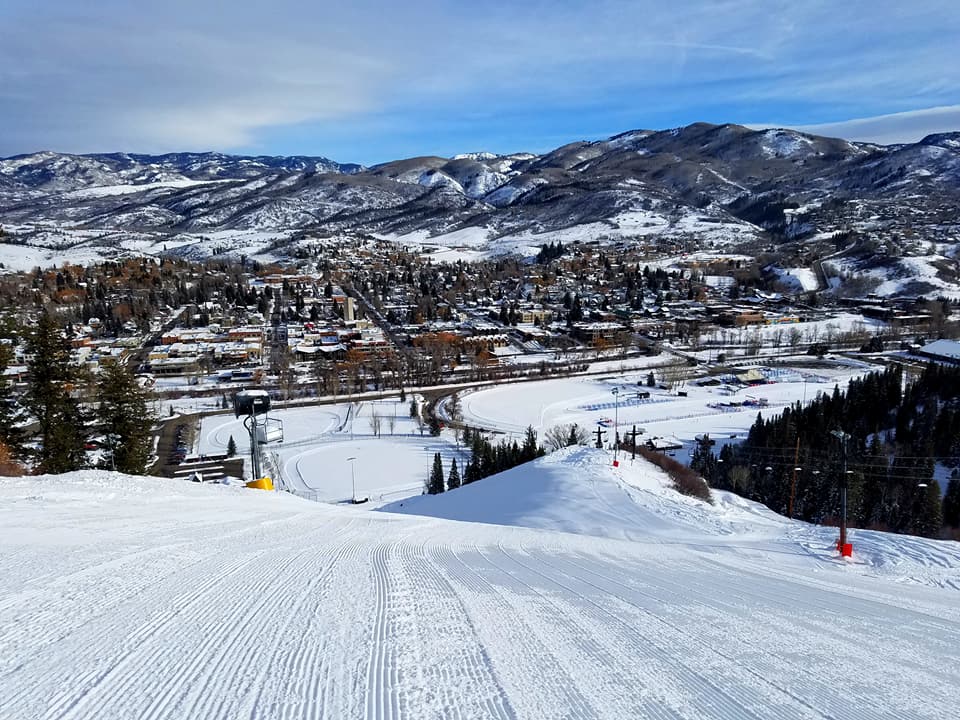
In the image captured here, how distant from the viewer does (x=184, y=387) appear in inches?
1412

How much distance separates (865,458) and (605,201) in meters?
121

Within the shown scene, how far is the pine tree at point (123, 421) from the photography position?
11.6m

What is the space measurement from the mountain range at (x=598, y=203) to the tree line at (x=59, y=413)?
95.5 metres

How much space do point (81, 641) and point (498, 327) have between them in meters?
53.0

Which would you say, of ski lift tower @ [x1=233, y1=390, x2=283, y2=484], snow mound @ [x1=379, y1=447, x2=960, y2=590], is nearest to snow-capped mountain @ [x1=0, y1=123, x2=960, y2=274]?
snow mound @ [x1=379, y1=447, x2=960, y2=590]

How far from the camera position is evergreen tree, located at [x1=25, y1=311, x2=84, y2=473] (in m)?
10.8

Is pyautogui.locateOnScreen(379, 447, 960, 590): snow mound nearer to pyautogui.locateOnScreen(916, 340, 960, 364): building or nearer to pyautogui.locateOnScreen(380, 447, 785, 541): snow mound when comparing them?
pyautogui.locateOnScreen(380, 447, 785, 541): snow mound

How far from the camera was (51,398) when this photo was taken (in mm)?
11055

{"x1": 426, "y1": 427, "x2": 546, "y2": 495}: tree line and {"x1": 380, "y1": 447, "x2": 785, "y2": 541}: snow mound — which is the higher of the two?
{"x1": 380, "y1": 447, "x2": 785, "y2": 541}: snow mound

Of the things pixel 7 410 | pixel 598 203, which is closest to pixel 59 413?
pixel 7 410

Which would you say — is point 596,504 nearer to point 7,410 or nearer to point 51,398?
point 51,398

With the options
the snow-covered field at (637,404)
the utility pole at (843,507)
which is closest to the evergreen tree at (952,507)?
the snow-covered field at (637,404)

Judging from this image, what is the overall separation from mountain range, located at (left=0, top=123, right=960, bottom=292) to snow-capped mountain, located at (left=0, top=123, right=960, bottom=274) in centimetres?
52

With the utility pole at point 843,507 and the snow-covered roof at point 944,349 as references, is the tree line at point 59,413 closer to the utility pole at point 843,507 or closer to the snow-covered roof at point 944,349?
the utility pole at point 843,507
